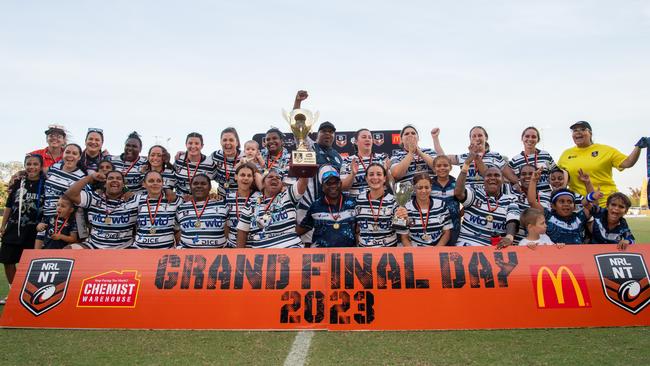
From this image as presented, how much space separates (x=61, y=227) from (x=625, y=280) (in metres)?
6.64

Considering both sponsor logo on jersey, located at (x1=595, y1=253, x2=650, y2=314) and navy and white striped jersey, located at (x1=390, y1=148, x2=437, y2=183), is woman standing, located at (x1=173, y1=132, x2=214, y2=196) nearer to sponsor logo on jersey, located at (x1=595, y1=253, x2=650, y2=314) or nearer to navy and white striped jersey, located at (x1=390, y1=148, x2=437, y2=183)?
navy and white striped jersey, located at (x1=390, y1=148, x2=437, y2=183)

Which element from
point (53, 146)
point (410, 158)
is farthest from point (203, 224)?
point (53, 146)

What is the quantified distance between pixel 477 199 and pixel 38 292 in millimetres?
5071

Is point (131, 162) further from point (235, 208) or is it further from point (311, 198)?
point (311, 198)

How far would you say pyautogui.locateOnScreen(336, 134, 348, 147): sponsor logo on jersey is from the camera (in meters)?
19.1

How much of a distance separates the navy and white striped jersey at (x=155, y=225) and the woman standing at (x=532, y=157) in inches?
194

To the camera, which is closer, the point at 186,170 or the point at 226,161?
the point at 186,170

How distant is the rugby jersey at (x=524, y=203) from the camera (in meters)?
5.85

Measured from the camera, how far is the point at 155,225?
5770 mm

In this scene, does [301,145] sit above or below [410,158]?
above

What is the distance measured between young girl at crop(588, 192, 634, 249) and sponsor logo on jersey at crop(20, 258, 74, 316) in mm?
6053

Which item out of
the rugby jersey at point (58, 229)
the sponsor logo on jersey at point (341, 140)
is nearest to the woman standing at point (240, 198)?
the rugby jersey at point (58, 229)

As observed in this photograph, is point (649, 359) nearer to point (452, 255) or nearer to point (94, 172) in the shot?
point (452, 255)

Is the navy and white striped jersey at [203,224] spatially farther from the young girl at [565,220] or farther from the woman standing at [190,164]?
the young girl at [565,220]
